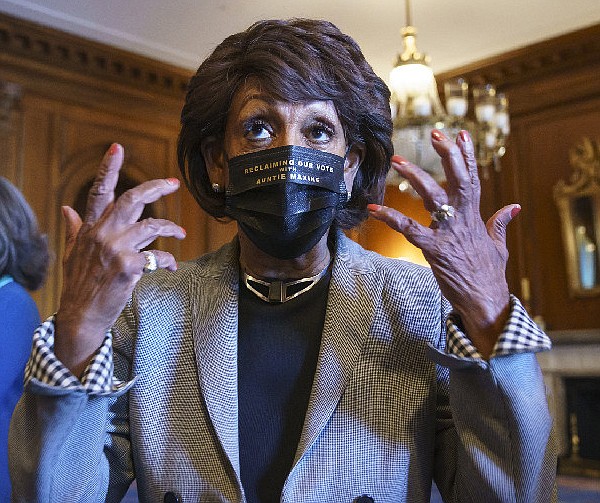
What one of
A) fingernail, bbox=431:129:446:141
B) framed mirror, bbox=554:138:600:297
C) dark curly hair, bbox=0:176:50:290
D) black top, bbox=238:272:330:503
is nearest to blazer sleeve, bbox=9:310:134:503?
black top, bbox=238:272:330:503

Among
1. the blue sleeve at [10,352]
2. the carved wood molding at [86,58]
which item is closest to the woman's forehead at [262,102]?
the blue sleeve at [10,352]

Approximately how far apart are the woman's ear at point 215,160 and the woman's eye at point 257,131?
0.11m

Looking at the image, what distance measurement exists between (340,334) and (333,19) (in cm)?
443

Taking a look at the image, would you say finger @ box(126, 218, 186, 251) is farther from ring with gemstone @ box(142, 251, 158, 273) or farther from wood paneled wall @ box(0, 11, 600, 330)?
wood paneled wall @ box(0, 11, 600, 330)

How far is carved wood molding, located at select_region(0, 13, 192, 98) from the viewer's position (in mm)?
5133

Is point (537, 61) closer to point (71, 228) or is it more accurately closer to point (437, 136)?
point (437, 136)

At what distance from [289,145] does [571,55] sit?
5054 mm

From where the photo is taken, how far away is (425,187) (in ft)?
3.24

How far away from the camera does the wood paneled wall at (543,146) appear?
5.55m

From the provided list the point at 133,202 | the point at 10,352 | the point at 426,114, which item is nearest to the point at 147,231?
the point at 133,202

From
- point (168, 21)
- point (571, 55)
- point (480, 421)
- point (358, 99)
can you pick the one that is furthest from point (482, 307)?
point (571, 55)

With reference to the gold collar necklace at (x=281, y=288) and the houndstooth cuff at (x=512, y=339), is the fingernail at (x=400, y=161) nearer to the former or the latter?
the houndstooth cuff at (x=512, y=339)

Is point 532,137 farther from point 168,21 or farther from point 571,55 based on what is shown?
point 168,21

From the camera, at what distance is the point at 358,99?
131 centimetres
